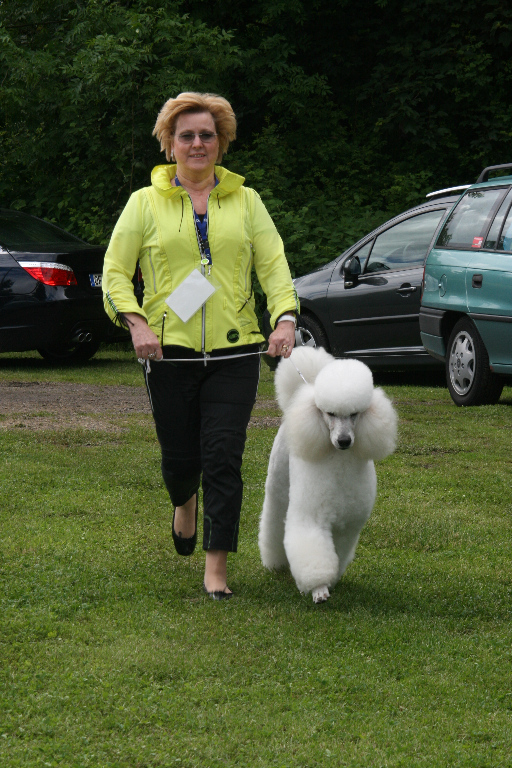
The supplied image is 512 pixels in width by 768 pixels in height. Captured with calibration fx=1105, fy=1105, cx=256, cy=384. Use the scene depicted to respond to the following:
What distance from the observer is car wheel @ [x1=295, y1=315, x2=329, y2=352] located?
1177 cm

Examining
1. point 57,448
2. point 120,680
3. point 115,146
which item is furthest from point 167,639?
point 115,146

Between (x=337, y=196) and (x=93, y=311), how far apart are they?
652 centimetres

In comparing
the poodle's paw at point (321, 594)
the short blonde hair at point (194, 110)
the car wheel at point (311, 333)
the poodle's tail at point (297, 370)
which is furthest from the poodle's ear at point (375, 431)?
the car wheel at point (311, 333)

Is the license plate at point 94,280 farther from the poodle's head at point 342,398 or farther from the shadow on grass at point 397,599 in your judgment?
the poodle's head at point 342,398

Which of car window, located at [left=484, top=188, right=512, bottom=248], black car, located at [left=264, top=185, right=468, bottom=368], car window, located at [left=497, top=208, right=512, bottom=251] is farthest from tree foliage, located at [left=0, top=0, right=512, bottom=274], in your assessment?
car window, located at [left=497, top=208, right=512, bottom=251]

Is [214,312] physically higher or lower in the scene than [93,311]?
higher

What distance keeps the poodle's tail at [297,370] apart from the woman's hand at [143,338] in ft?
1.79

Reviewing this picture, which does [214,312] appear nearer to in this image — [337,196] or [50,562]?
[50,562]

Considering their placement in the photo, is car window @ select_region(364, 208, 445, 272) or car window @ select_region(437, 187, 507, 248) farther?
car window @ select_region(364, 208, 445, 272)

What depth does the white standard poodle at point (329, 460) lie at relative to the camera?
4.18m

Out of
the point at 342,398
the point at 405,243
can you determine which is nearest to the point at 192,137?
the point at 342,398

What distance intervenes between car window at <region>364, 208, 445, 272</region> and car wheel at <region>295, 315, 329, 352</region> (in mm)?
871

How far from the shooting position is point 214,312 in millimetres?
4406

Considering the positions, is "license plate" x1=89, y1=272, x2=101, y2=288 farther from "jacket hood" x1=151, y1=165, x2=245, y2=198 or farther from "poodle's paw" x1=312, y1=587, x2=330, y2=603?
"poodle's paw" x1=312, y1=587, x2=330, y2=603
